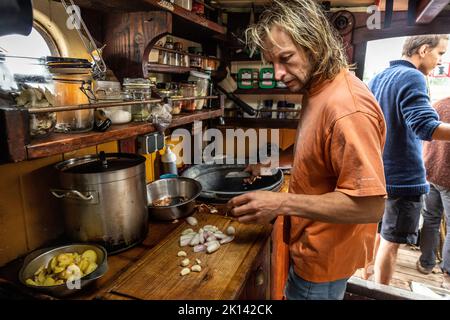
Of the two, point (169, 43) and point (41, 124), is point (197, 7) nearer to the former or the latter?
point (169, 43)

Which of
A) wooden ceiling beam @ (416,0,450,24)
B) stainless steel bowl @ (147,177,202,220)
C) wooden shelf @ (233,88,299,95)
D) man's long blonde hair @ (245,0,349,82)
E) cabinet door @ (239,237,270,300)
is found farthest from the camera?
wooden shelf @ (233,88,299,95)

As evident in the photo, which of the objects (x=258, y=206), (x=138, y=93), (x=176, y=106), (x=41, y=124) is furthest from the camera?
(x=176, y=106)

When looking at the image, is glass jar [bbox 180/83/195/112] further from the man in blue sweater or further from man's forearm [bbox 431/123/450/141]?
man's forearm [bbox 431/123/450/141]

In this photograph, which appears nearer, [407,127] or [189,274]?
[189,274]

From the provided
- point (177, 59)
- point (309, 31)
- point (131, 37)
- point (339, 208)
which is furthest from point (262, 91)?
point (339, 208)

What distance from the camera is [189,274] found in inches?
41.4

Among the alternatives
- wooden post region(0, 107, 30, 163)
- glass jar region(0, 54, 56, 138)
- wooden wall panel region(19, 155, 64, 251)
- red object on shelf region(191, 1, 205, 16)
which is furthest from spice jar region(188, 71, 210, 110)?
wooden post region(0, 107, 30, 163)

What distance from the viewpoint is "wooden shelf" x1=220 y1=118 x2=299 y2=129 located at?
3.01 metres

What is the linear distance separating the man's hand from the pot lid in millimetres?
434

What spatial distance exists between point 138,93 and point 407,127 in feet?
5.51

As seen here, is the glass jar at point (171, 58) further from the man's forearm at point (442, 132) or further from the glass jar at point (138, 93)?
the man's forearm at point (442, 132)

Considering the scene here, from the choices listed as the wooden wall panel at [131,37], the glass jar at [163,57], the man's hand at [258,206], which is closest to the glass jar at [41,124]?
the wooden wall panel at [131,37]

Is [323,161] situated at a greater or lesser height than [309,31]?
lesser
